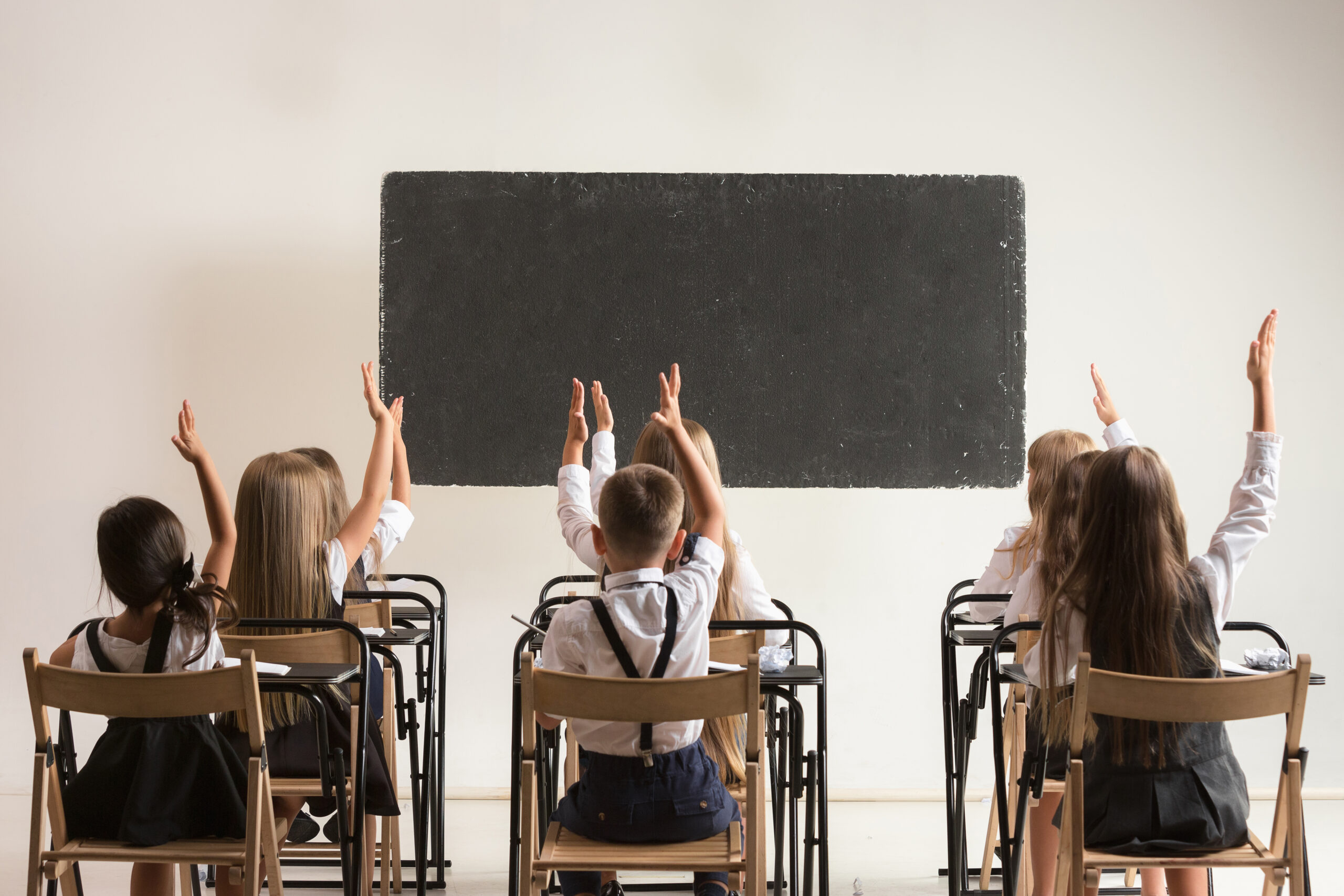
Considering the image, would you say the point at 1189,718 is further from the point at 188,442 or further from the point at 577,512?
the point at 188,442

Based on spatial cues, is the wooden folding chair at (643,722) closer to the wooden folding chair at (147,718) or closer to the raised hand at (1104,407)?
the wooden folding chair at (147,718)

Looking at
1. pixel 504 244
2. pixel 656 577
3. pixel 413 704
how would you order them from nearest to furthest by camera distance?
pixel 656 577
pixel 413 704
pixel 504 244

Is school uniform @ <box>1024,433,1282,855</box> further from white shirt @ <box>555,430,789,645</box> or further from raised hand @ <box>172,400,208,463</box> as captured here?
raised hand @ <box>172,400,208,463</box>

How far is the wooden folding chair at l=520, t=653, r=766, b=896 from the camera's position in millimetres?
1747

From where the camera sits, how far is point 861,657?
4.00 metres

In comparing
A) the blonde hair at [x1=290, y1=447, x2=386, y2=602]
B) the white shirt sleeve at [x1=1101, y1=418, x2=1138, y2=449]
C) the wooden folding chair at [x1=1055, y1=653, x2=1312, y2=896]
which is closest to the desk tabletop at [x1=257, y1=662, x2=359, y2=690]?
the blonde hair at [x1=290, y1=447, x2=386, y2=602]

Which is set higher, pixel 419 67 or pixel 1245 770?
pixel 419 67

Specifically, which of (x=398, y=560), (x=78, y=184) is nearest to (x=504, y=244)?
(x=398, y=560)

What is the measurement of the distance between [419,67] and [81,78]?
4.10 ft

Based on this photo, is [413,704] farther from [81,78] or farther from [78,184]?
[81,78]

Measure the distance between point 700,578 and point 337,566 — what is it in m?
1.08

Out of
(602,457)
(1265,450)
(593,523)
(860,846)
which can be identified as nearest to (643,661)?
(593,523)

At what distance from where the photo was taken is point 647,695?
1.74 meters

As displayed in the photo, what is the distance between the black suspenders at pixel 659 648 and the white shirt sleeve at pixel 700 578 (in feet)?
0.08
